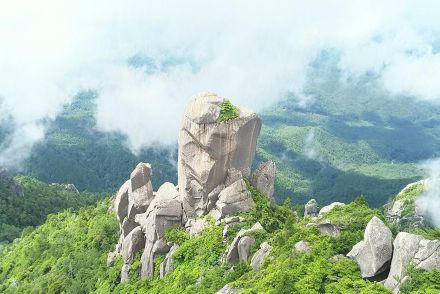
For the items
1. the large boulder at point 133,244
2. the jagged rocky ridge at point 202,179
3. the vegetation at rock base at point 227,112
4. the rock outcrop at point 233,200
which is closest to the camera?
the rock outcrop at point 233,200

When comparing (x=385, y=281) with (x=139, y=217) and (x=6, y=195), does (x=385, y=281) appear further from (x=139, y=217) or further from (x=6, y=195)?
(x=6, y=195)

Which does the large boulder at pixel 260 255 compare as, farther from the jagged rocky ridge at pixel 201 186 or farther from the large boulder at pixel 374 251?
the large boulder at pixel 374 251

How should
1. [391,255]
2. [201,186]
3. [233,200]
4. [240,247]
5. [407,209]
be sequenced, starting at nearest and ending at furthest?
[391,255] → [240,247] → [233,200] → [201,186] → [407,209]

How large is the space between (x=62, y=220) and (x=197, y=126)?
50530 mm

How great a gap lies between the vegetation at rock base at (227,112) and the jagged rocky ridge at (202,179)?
0.98 ft

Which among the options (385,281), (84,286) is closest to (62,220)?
(84,286)

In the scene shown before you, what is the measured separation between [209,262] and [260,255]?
5.90 meters

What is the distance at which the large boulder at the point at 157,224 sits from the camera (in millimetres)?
55375

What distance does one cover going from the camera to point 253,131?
193ft

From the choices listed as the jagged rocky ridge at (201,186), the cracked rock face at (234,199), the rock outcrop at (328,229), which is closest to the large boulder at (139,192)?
the jagged rocky ridge at (201,186)

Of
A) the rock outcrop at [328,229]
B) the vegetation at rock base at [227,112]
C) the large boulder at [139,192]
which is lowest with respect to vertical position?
the rock outcrop at [328,229]

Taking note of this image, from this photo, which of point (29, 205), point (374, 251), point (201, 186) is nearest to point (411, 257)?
point (374, 251)

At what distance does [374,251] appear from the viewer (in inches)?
1484

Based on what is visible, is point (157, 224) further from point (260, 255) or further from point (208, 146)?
point (260, 255)
